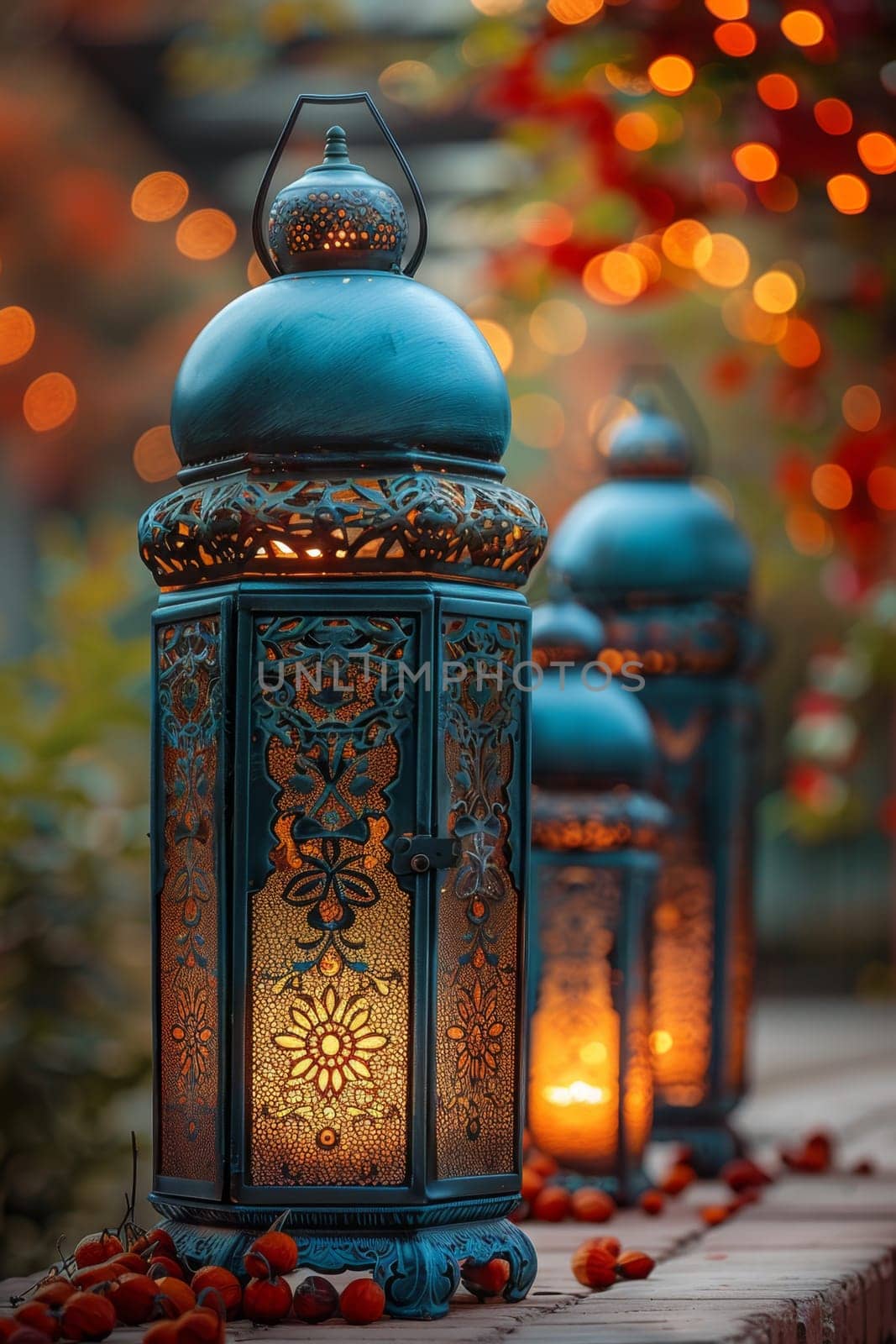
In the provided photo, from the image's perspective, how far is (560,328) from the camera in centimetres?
961

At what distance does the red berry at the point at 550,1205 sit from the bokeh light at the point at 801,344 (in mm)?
2840

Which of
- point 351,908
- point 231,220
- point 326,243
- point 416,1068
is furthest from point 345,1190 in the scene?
point 231,220

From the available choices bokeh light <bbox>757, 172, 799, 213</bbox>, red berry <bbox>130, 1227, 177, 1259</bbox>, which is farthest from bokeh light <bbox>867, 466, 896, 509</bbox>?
red berry <bbox>130, 1227, 177, 1259</bbox>

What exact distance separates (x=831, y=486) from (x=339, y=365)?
138 inches

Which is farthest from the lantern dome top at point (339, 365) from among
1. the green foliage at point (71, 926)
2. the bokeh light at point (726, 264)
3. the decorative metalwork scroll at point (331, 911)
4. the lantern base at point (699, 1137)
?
the bokeh light at point (726, 264)

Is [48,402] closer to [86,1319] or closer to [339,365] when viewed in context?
[339,365]

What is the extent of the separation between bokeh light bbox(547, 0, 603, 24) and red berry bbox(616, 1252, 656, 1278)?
2.72 meters

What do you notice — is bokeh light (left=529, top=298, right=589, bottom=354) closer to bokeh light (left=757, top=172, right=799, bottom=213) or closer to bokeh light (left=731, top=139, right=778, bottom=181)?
bokeh light (left=757, top=172, right=799, bottom=213)

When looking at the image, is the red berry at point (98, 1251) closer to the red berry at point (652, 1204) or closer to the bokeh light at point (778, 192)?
the red berry at point (652, 1204)

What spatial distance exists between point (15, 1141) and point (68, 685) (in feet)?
4.07

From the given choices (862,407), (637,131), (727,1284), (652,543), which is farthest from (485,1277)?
(862,407)

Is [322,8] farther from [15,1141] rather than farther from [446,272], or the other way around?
[446,272]

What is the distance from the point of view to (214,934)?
8.64ft

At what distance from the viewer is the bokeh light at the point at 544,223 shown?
537 cm
